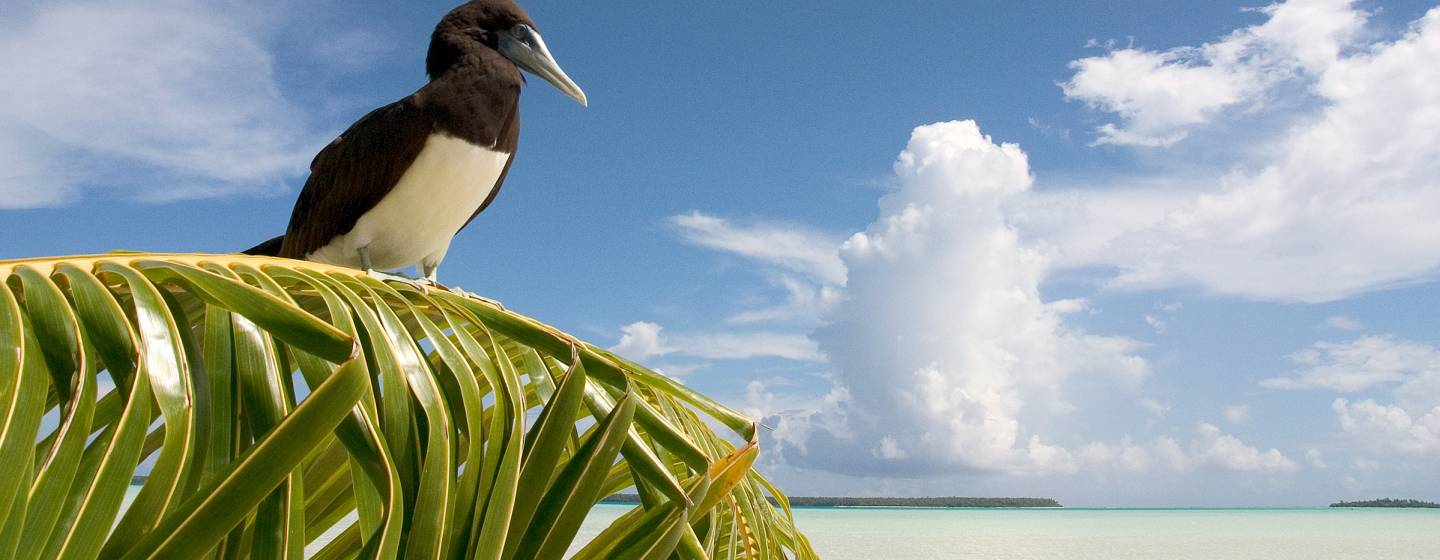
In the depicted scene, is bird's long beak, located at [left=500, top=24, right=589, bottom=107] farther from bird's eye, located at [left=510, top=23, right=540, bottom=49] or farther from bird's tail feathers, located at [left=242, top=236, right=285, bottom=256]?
bird's tail feathers, located at [left=242, top=236, right=285, bottom=256]

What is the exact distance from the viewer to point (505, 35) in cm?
359

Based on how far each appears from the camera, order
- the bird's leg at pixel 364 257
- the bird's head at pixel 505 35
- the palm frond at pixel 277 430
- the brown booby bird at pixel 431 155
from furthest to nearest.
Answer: the bird's head at pixel 505 35 → the bird's leg at pixel 364 257 → the brown booby bird at pixel 431 155 → the palm frond at pixel 277 430

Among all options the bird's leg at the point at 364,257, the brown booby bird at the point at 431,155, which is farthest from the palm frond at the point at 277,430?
the bird's leg at the point at 364,257

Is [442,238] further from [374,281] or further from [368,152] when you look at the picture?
[374,281]

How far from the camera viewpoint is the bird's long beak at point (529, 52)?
3555mm

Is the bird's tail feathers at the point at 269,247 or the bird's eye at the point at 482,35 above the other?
the bird's eye at the point at 482,35

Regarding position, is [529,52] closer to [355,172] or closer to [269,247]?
[355,172]

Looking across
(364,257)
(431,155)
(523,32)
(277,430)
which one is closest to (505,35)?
(523,32)

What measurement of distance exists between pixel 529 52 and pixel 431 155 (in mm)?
586

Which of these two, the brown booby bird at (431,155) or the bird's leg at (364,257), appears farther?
the bird's leg at (364,257)

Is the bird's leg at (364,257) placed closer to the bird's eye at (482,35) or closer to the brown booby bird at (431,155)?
the brown booby bird at (431,155)

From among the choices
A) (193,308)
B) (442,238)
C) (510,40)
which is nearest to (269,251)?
(442,238)

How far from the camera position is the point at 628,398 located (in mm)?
1215

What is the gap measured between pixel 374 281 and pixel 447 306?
0.47 feet
